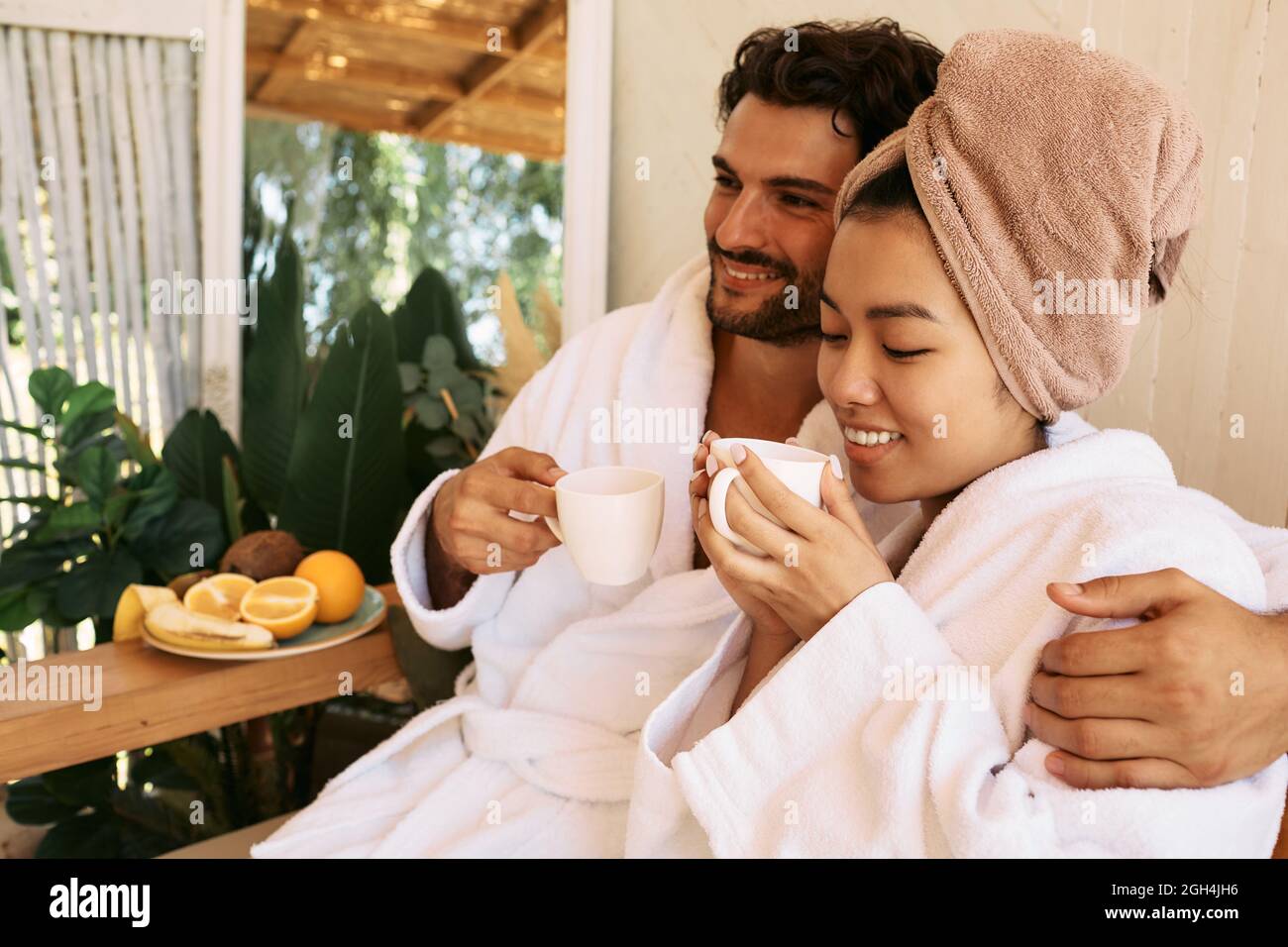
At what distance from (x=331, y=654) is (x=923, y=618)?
3.41 ft

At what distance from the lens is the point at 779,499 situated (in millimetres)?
936

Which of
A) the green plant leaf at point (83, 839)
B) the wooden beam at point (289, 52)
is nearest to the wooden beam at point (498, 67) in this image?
the wooden beam at point (289, 52)

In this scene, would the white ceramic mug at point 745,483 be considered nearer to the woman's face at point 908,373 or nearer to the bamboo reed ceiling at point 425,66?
the woman's face at point 908,373

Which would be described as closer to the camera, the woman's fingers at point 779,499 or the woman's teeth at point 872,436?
the woman's fingers at point 779,499

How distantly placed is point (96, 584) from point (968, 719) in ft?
5.10

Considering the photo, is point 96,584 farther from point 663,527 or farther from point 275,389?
point 663,527

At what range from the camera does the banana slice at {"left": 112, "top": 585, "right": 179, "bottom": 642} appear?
1691mm

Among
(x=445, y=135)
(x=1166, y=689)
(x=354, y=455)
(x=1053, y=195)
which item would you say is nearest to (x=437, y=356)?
(x=354, y=455)

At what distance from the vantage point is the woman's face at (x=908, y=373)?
39.4 inches

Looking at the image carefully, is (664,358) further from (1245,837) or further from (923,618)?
(1245,837)

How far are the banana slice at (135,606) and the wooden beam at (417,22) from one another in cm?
133

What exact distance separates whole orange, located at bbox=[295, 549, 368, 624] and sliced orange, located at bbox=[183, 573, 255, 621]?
3.9 inches

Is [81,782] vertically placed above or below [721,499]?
A: below
